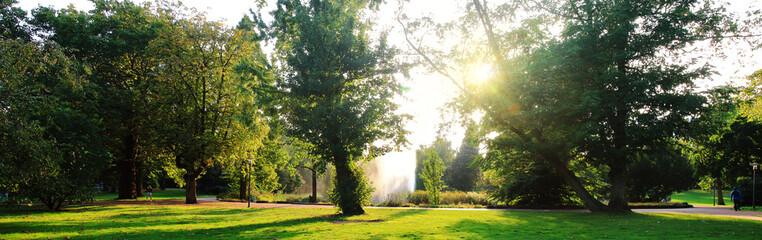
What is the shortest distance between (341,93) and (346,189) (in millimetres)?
4751

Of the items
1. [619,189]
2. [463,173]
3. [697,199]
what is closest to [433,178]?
[619,189]

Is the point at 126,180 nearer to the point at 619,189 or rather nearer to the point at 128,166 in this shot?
the point at 128,166

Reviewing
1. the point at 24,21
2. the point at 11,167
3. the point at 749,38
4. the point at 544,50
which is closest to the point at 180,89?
the point at 24,21

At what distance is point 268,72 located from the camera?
22.5 m

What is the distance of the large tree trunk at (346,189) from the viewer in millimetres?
19141

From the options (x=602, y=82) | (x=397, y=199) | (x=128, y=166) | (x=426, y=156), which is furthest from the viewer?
(x=426, y=156)

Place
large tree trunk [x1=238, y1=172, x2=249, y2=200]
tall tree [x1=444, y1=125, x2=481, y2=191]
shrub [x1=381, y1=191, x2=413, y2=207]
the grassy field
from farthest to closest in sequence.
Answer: tall tree [x1=444, y1=125, x2=481, y2=191], the grassy field, large tree trunk [x1=238, y1=172, x2=249, y2=200], shrub [x1=381, y1=191, x2=413, y2=207]

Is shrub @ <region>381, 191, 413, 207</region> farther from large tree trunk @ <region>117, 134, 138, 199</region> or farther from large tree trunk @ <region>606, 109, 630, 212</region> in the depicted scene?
large tree trunk @ <region>117, 134, 138, 199</region>

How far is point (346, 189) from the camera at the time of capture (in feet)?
63.2

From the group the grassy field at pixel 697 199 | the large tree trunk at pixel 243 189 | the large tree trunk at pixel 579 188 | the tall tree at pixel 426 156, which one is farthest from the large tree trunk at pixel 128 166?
the grassy field at pixel 697 199

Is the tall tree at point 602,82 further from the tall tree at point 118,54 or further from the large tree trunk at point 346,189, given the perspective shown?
the tall tree at point 118,54

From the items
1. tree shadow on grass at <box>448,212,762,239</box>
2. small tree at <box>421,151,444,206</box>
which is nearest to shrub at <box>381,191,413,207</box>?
small tree at <box>421,151,444,206</box>

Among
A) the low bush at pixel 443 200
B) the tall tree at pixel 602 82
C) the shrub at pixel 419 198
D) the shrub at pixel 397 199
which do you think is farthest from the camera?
the shrub at pixel 419 198

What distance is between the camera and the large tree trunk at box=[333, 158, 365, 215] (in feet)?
62.8
